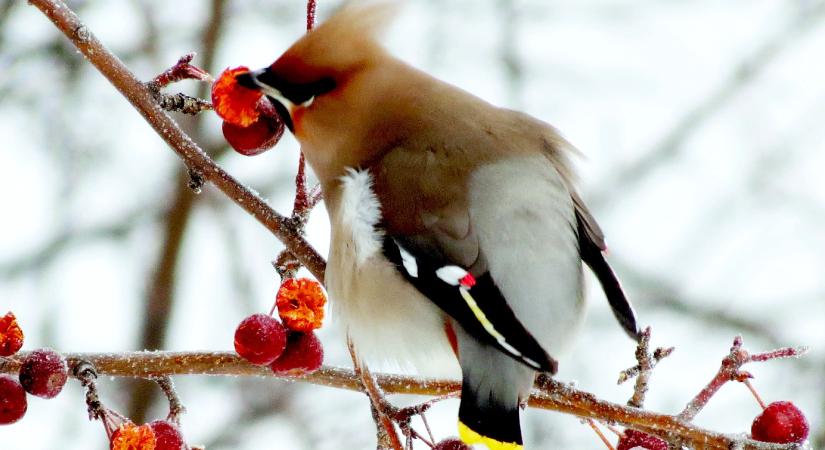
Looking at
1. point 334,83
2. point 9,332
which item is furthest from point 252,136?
point 9,332

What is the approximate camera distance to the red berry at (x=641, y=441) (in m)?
2.40

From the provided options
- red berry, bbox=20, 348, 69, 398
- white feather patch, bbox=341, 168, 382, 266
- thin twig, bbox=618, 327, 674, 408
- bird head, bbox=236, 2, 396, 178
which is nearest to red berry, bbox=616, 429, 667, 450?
thin twig, bbox=618, 327, 674, 408

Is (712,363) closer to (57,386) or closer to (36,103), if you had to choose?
(36,103)

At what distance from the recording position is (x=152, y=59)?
20.4ft

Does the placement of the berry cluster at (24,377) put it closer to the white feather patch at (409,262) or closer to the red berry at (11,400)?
the red berry at (11,400)

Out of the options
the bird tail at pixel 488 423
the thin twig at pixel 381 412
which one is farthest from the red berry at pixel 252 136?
the bird tail at pixel 488 423

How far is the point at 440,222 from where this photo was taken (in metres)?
2.40

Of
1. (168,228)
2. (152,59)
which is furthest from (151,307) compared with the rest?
(152,59)

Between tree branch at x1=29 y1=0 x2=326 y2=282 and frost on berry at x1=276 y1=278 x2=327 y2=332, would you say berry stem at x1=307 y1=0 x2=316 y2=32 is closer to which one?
tree branch at x1=29 y1=0 x2=326 y2=282

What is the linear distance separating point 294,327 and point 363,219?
0.39 m

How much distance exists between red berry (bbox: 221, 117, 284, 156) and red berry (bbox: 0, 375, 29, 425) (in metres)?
0.77

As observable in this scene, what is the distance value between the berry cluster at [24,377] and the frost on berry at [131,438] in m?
0.14

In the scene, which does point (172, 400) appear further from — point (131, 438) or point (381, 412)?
point (381, 412)

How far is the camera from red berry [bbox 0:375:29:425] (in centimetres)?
195
